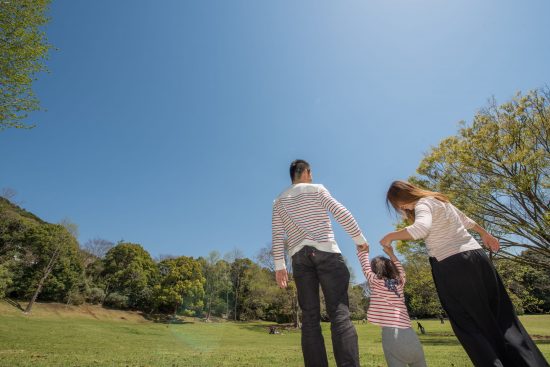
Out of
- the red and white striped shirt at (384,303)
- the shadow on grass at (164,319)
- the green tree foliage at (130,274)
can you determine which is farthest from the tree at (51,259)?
the red and white striped shirt at (384,303)

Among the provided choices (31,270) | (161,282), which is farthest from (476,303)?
(161,282)

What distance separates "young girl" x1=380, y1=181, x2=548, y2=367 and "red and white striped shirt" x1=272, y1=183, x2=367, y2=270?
651 millimetres

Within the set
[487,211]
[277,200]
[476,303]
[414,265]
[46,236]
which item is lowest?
[476,303]

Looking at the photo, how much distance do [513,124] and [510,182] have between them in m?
2.83

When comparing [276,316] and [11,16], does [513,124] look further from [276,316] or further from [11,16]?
[276,316]

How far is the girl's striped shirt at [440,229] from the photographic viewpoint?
109 inches

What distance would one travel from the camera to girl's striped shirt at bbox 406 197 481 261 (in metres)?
2.78

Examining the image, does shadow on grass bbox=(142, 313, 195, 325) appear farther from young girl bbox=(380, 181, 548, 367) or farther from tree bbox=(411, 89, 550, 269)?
young girl bbox=(380, 181, 548, 367)

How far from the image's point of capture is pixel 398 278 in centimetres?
350

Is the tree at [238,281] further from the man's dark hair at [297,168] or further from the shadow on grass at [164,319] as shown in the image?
the man's dark hair at [297,168]

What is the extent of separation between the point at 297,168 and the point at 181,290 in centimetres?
4538

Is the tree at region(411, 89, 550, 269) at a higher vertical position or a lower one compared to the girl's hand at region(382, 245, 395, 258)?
higher

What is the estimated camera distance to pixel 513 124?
14.0m

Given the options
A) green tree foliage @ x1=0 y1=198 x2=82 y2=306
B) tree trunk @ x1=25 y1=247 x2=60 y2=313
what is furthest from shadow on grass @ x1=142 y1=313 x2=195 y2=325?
tree trunk @ x1=25 y1=247 x2=60 y2=313
